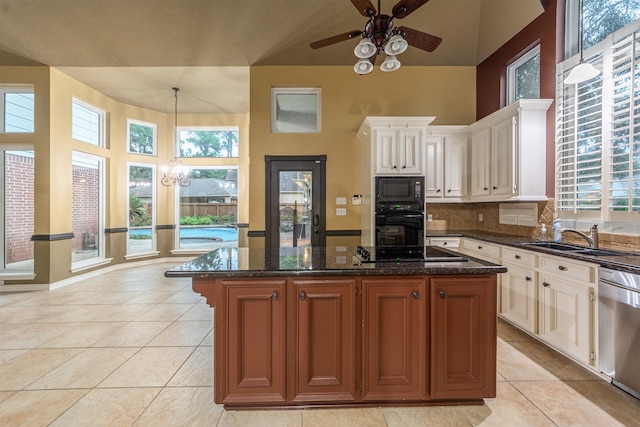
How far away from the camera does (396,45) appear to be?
2.24m

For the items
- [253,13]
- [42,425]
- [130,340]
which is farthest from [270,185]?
[42,425]

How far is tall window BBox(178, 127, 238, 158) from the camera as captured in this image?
6.70m

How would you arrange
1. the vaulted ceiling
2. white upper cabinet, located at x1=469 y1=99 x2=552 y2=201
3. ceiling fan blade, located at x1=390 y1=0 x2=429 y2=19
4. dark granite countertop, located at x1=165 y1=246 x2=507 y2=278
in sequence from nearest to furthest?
1. dark granite countertop, located at x1=165 y1=246 x2=507 y2=278
2. ceiling fan blade, located at x1=390 y1=0 x2=429 y2=19
3. white upper cabinet, located at x1=469 y1=99 x2=552 y2=201
4. the vaulted ceiling

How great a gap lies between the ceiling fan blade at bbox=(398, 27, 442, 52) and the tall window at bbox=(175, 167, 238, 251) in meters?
5.01

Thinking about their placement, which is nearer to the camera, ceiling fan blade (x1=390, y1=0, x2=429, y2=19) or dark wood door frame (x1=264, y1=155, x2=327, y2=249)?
ceiling fan blade (x1=390, y1=0, x2=429, y2=19)

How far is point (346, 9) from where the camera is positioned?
391 centimetres

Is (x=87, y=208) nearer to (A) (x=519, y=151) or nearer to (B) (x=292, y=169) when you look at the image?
(B) (x=292, y=169)

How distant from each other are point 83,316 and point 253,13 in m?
4.40

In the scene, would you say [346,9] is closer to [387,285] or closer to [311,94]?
[311,94]

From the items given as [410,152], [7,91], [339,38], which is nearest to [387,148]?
[410,152]

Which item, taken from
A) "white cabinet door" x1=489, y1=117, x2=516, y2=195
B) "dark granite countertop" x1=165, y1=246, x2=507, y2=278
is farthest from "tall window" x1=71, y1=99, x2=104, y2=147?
"white cabinet door" x1=489, y1=117, x2=516, y2=195

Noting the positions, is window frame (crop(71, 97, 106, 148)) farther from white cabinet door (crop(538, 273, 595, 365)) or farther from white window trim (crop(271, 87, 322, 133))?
white cabinet door (crop(538, 273, 595, 365))

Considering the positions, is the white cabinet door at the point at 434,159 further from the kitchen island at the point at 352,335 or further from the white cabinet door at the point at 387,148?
the kitchen island at the point at 352,335

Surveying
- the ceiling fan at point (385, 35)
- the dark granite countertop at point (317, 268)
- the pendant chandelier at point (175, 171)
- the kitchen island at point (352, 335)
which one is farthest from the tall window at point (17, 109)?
the ceiling fan at point (385, 35)
